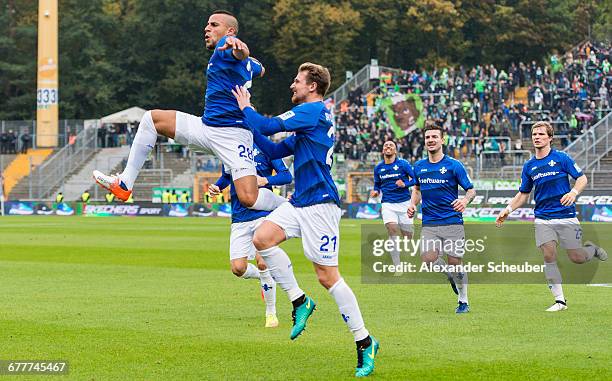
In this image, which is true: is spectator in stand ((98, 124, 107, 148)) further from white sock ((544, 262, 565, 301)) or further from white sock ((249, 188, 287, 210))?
white sock ((249, 188, 287, 210))

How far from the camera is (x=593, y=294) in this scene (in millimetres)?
17250

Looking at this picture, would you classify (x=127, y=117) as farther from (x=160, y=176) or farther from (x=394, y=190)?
(x=394, y=190)

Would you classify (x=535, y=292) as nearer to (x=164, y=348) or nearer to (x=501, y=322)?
(x=501, y=322)

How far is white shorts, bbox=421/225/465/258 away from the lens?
1583 centimetres

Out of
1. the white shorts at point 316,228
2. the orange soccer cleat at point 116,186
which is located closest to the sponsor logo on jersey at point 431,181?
the orange soccer cleat at point 116,186

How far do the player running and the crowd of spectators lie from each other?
38628 millimetres

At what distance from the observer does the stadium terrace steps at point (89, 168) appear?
59281 millimetres

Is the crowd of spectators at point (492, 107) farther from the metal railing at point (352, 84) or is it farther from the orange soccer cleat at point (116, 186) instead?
the orange soccer cleat at point (116, 186)

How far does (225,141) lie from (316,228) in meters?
1.86

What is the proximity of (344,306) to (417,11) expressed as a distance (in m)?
66.3

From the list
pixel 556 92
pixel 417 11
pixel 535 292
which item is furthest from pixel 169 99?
pixel 535 292

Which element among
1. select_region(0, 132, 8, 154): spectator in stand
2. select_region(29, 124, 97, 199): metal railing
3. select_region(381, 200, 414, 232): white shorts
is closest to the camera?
select_region(381, 200, 414, 232): white shorts

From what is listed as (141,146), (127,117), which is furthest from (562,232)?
(127,117)

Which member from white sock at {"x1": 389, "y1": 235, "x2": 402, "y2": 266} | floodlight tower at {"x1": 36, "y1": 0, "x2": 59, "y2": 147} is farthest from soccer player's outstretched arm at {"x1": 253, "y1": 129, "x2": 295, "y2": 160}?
floodlight tower at {"x1": 36, "y1": 0, "x2": 59, "y2": 147}
